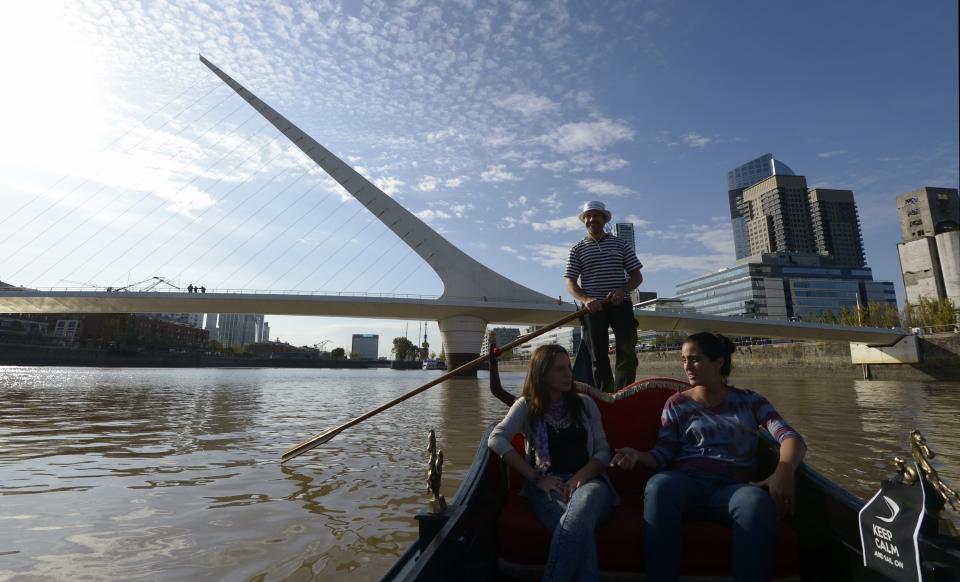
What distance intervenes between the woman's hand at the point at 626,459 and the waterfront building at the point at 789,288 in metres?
105

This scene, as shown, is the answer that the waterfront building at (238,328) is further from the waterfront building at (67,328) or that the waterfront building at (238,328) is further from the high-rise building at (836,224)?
the high-rise building at (836,224)

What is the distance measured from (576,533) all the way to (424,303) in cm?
4018

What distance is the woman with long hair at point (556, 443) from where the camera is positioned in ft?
7.75

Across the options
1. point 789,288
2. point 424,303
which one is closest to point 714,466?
point 424,303

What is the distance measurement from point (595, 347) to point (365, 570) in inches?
108

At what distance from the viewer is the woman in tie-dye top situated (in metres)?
2.09

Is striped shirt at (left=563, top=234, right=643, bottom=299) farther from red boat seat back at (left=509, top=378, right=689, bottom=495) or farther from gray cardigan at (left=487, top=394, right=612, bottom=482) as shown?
gray cardigan at (left=487, top=394, right=612, bottom=482)

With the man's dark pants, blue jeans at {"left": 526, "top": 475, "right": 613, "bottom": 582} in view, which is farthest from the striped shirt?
blue jeans at {"left": 526, "top": 475, "right": 613, "bottom": 582}

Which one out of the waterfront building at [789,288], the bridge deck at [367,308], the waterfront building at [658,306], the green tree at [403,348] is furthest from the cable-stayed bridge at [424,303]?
the green tree at [403,348]

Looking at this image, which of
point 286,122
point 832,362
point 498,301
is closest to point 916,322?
point 832,362

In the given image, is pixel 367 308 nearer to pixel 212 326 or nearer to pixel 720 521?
pixel 720 521

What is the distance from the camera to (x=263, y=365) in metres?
94.6

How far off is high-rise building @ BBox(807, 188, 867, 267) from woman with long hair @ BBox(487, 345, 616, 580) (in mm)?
186309

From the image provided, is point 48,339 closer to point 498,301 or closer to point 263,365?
point 263,365
